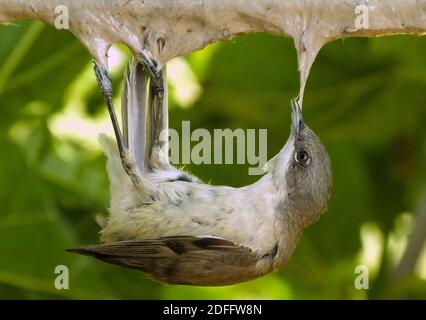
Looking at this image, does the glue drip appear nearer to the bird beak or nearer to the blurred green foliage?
the bird beak

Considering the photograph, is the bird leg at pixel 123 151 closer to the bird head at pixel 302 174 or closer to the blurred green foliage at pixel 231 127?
the bird head at pixel 302 174

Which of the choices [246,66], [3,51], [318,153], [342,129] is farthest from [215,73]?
[318,153]

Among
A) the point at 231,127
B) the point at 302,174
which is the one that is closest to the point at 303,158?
the point at 302,174

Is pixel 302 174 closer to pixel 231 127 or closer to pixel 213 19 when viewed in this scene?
pixel 213 19

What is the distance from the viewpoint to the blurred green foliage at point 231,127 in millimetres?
4953

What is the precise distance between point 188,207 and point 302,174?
1.76 feet

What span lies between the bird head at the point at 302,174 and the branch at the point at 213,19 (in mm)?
859

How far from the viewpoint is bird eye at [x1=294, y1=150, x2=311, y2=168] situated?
392cm

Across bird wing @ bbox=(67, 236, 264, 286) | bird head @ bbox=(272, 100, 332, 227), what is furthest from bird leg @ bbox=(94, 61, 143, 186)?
bird head @ bbox=(272, 100, 332, 227)

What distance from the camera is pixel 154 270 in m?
3.60

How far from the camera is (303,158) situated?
3943 millimetres

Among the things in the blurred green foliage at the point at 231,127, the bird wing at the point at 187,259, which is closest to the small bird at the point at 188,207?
the bird wing at the point at 187,259

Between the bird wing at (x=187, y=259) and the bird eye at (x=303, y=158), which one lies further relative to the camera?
the bird eye at (x=303, y=158)
